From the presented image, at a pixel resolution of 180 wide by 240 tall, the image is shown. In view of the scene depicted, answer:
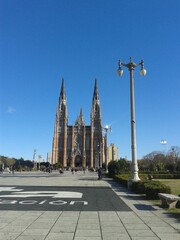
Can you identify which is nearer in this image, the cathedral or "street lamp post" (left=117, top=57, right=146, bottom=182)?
"street lamp post" (left=117, top=57, right=146, bottom=182)

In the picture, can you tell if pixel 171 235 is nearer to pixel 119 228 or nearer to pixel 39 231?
pixel 119 228

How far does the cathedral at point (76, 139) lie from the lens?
482ft

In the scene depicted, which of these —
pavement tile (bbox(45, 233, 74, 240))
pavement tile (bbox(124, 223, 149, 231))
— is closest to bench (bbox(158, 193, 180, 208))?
pavement tile (bbox(124, 223, 149, 231))

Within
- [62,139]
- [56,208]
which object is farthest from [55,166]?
[56,208]

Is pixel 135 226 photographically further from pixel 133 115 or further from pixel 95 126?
pixel 95 126

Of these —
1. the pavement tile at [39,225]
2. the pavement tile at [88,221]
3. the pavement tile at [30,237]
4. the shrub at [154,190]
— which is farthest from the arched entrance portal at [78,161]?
the pavement tile at [30,237]

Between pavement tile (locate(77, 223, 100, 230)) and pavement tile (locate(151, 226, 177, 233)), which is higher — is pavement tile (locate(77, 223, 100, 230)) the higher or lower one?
the higher one

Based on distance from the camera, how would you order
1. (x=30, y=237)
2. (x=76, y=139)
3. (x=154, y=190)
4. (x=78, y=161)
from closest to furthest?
(x=30, y=237) < (x=154, y=190) < (x=78, y=161) < (x=76, y=139)

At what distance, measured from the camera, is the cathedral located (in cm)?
14688

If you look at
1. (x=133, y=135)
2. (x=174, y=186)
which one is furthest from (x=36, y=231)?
(x=174, y=186)

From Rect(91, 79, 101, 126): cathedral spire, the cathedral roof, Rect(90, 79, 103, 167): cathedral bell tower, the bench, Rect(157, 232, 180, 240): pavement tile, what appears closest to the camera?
Rect(157, 232, 180, 240): pavement tile

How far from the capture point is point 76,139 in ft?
501

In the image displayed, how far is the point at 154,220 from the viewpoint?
9.71 meters

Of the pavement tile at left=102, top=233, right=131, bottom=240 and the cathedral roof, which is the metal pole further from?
the cathedral roof
